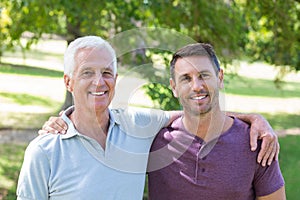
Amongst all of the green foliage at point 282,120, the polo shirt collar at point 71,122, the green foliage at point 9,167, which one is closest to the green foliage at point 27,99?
the green foliage at point 282,120

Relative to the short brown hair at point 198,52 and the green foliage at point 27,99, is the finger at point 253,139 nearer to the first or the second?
the short brown hair at point 198,52

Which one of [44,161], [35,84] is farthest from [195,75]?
[35,84]

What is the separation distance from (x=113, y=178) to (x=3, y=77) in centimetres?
1817

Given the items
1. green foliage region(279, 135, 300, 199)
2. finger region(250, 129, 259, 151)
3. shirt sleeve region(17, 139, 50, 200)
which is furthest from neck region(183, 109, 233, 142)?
green foliage region(279, 135, 300, 199)

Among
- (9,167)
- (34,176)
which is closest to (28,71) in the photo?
(9,167)

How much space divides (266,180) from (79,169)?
2.80 feet

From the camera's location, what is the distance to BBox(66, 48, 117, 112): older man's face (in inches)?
100

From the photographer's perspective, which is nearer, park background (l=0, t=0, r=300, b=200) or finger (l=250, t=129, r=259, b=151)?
finger (l=250, t=129, r=259, b=151)

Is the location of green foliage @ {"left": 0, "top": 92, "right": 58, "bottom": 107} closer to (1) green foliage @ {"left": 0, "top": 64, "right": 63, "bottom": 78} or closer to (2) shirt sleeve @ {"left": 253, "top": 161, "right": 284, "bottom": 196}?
(1) green foliage @ {"left": 0, "top": 64, "right": 63, "bottom": 78}

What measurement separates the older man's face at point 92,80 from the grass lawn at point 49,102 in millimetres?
454

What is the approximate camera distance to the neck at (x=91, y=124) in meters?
2.58

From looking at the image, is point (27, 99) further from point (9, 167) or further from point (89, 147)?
point (89, 147)

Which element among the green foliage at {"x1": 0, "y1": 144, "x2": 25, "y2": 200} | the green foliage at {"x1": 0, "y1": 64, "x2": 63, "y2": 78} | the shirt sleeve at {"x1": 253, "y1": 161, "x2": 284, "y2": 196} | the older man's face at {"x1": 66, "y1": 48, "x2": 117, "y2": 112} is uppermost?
the older man's face at {"x1": 66, "y1": 48, "x2": 117, "y2": 112}

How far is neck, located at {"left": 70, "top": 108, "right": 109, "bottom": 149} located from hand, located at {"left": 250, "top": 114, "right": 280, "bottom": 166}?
68 cm
